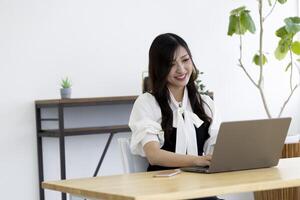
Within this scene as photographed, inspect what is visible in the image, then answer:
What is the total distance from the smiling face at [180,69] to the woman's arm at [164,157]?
29 centimetres

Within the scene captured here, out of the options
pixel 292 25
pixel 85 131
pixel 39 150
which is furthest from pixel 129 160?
pixel 292 25

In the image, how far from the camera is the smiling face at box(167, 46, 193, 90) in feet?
9.16

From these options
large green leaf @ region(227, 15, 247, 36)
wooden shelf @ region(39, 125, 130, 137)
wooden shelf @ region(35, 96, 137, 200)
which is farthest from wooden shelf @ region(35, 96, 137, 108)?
large green leaf @ region(227, 15, 247, 36)

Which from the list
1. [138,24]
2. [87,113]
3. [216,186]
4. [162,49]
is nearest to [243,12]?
[138,24]

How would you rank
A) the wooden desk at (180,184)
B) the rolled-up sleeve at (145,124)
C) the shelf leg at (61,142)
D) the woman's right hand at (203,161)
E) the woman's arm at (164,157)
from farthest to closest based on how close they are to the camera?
the shelf leg at (61,142) → the rolled-up sleeve at (145,124) → the woman's arm at (164,157) → the woman's right hand at (203,161) → the wooden desk at (180,184)

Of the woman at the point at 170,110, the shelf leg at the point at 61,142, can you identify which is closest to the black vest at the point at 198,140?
the woman at the point at 170,110

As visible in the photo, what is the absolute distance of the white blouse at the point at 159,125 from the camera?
2.71m

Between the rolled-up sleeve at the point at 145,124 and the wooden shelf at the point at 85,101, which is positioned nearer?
the rolled-up sleeve at the point at 145,124

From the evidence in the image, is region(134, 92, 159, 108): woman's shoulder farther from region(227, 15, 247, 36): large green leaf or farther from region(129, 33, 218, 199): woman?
region(227, 15, 247, 36): large green leaf

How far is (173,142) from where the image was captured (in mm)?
2773

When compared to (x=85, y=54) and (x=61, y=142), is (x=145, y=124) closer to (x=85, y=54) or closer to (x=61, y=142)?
(x=61, y=142)

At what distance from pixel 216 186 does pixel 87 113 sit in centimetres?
280

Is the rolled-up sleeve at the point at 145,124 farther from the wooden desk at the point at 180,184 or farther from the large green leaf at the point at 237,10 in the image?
the large green leaf at the point at 237,10

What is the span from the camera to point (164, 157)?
263 cm
